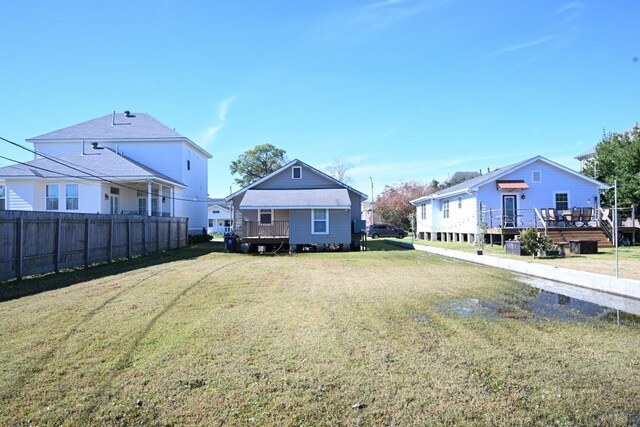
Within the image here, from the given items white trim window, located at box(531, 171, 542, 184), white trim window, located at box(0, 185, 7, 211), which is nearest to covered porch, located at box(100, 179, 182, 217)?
white trim window, located at box(0, 185, 7, 211)

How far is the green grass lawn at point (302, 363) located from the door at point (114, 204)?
19863mm

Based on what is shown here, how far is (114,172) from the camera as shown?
87.1ft

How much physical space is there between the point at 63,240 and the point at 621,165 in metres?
32.3

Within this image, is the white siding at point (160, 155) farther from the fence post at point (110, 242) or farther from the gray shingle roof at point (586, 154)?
the gray shingle roof at point (586, 154)

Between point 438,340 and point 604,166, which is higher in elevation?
point 604,166

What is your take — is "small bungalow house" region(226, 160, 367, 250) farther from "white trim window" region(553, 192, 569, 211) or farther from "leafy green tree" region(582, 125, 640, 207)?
"leafy green tree" region(582, 125, 640, 207)

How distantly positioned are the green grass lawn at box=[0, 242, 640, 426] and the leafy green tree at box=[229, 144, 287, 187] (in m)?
52.3

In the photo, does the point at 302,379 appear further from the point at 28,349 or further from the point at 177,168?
the point at 177,168

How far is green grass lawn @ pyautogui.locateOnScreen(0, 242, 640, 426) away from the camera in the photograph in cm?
376

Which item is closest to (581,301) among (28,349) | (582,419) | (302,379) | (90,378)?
(582,419)

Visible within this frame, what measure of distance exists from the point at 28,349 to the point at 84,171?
2319cm

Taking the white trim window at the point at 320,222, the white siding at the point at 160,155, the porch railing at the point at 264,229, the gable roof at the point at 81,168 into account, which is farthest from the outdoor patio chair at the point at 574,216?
the white siding at the point at 160,155

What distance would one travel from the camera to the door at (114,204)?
90.1 ft

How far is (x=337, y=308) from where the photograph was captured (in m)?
7.86
